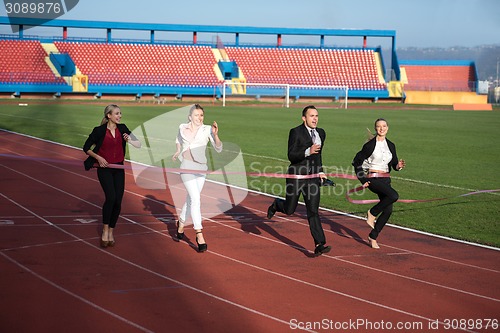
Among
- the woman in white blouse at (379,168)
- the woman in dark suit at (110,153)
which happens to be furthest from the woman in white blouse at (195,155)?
the woman in white blouse at (379,168)

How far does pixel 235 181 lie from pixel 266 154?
621cm

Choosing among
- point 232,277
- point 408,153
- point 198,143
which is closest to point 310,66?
point 408,153

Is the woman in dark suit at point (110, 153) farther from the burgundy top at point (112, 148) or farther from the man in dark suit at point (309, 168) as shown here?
the man in dark suit at point (309, 168)

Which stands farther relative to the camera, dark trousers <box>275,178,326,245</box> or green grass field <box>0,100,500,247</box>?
green grass field <box>0,100,500,247</box>

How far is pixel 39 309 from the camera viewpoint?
759 centimetres

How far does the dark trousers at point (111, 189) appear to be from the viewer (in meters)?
10.2

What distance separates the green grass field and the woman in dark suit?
17.1ft

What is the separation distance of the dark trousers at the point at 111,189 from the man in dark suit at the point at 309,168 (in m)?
2.31

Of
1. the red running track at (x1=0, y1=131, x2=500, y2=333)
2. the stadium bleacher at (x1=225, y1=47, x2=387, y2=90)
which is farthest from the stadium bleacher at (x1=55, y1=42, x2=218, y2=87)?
the red running track at (x1=0, y1=131, x2=500, y2=333)

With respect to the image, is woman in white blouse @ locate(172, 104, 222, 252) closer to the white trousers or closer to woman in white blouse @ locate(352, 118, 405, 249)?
the white trousers

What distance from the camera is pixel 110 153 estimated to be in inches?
402

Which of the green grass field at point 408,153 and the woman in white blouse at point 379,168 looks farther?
the green grass field at point 408,153

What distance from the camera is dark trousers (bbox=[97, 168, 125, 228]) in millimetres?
10234

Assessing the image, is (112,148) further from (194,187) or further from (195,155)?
(194,187)
